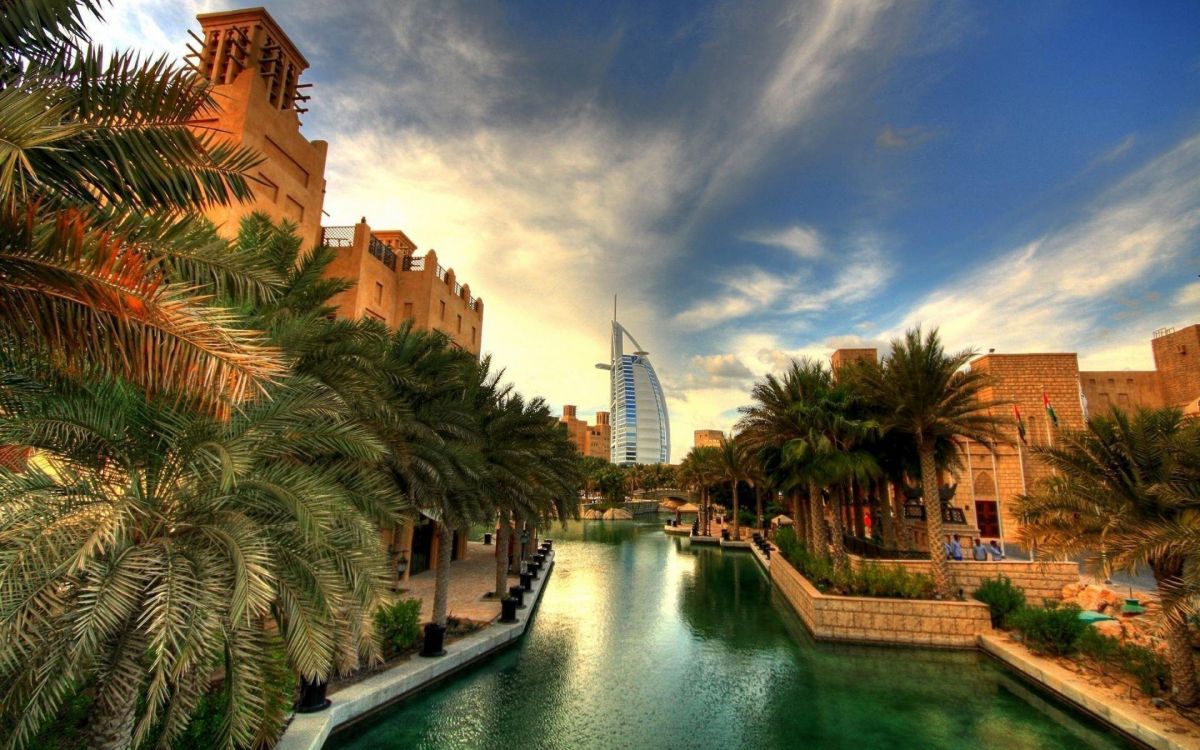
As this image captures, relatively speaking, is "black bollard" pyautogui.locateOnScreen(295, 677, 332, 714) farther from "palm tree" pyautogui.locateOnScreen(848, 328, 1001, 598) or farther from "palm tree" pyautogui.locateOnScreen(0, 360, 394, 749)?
"palm tree" pyautogui.locateOnScreen(848, 328, 1001, 598)

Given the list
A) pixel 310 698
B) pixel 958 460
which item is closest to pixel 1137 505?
pixel 958 460

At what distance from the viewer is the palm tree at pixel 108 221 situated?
3104 millimetres

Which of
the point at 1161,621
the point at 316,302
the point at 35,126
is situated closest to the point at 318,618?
the point at 35,126

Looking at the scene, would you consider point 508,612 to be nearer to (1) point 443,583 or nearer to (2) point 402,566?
(1) point 443,583

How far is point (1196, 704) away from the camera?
9.70 metres

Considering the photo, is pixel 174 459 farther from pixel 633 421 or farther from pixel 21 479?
pixel 633 421

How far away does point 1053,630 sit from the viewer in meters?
13.0

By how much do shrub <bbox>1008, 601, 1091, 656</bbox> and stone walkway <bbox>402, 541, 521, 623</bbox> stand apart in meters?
13.7

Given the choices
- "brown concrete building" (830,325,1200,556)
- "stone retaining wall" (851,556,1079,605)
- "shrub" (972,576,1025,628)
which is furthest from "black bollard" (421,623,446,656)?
"brown concrete building" (830,325,1200,556)

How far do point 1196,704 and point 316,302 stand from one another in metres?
17.1

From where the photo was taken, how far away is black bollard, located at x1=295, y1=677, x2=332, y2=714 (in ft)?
31.0

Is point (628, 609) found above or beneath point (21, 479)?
beneath

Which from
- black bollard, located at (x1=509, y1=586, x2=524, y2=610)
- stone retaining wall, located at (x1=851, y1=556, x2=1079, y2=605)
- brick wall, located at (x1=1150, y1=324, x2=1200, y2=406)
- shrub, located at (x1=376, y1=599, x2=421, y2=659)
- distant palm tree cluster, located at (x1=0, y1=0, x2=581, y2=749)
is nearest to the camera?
distant palm tree cluster, located at (x1=0, y1=0, x2=581, y2=749)

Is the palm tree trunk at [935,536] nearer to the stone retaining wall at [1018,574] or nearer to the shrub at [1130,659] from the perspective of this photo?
the stone retaining wall at [1018,574]
